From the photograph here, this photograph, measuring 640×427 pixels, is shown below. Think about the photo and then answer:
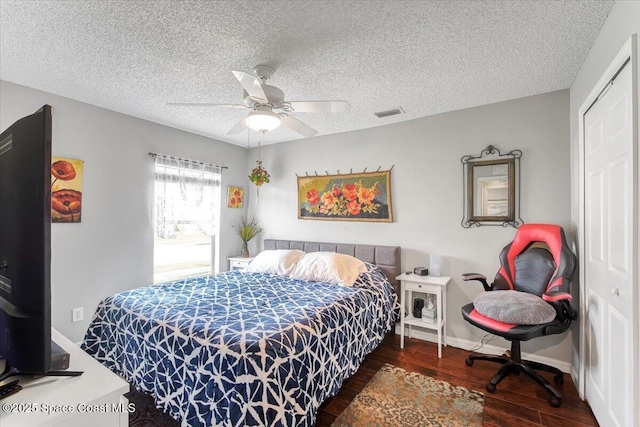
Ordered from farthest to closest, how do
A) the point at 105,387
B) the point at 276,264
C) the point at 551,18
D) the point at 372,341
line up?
the point at 276,264
the point at 372,341
the point at 551,18
the point at 105,387

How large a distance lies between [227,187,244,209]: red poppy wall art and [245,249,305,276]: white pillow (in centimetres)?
134

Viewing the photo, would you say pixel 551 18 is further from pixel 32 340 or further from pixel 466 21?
pixel 32 340

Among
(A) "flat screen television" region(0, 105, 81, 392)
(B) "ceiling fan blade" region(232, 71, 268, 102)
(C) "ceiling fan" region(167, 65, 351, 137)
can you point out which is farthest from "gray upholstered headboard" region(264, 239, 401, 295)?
(A) "flat screen television" region(0, 105, 81, 392)

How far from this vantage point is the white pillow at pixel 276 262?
3.40m

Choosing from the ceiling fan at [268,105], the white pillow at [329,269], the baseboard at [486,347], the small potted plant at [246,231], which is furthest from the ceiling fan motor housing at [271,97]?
the baseboard at [486,347]

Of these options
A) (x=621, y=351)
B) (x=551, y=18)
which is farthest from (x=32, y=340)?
(x=551, y=18)

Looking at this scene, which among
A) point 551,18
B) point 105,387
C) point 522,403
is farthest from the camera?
point 522,403

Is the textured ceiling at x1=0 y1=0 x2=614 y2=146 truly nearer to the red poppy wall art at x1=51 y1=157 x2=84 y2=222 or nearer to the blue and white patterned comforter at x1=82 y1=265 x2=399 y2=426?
the red poppy wall art at x1=51 y1=157 x2=84 y2=222

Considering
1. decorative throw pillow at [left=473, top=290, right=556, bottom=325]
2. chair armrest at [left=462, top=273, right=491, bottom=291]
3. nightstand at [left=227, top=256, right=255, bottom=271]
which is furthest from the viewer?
nightstand at [left=227, top=256, right=255, bottom=271]

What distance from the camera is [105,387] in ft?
3.06

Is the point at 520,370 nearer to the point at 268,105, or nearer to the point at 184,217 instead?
the point at 268,105

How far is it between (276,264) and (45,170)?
9.03 feet

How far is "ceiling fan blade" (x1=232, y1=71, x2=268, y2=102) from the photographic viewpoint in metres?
1.85

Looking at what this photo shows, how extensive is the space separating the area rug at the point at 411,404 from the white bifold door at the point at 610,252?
0.80 meters
